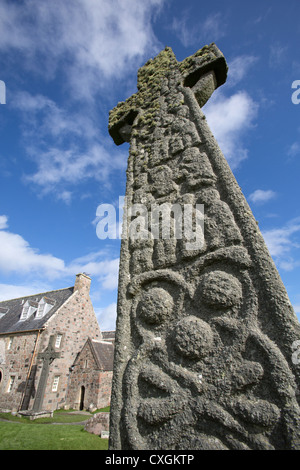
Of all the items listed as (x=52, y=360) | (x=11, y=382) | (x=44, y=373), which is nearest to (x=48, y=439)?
(x=44, y=373)

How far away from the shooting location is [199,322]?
1438 millimetres

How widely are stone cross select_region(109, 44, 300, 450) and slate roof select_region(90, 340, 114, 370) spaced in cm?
1572

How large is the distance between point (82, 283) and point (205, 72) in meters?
18.4

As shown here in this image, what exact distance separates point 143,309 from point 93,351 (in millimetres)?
16303

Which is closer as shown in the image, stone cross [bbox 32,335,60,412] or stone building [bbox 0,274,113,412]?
stone cross [bbox 32,335,60,412]

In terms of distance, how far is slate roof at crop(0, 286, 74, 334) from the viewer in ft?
54.5

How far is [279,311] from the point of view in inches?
49.1

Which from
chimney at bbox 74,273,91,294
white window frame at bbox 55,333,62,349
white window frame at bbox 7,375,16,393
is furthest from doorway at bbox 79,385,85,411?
chimney at bbox 74,273,91,294

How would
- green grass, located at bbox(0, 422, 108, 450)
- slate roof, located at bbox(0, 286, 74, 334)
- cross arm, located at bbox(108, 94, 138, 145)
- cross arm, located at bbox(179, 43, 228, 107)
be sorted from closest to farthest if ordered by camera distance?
cross arm, located at bbox(179, 43, 228, 107) < cross arm, located at bbox(108, 94, 138, 145) < green grass, located at bbox(0, 422, 108, 450) < slate roof, located at bbox(0, 286, 74, 334)

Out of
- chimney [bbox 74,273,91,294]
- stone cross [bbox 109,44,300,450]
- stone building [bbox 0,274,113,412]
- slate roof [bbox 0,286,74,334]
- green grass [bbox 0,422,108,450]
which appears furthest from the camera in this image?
chimney [bbox 74,273,91,294]

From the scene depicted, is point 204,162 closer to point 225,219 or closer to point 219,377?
point 225,219

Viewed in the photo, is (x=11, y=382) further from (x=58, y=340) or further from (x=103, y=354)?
(x=103, y=354)

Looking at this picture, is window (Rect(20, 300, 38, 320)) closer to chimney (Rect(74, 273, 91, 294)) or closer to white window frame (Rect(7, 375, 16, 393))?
chimney (Rect(74, 273, 91, 294))
